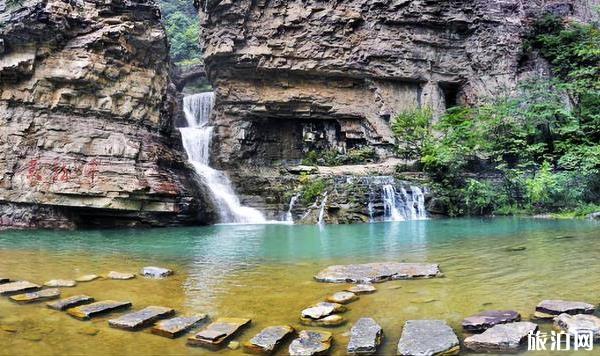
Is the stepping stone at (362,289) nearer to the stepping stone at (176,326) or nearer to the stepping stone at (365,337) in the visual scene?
the stepping stone at (365,337)

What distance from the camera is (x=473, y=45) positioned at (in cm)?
2672

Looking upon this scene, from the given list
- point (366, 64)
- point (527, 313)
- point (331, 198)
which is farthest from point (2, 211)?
point (366, 64)

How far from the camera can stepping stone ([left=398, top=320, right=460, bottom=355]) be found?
10.8 feet

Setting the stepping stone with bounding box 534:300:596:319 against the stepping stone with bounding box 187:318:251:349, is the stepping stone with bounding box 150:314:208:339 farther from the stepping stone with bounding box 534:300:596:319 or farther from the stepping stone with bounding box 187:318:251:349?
the stepping stone with bounding box 534:300:596:319

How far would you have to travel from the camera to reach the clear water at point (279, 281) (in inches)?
153

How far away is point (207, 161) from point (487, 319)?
2306 cm

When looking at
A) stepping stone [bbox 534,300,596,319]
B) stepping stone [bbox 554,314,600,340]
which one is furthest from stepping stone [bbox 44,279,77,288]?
stepping stone [bbox 554,314,600,340]

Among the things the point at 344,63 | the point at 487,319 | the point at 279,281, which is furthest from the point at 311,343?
the point at 344,63

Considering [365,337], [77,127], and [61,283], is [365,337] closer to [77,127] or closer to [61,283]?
[61,283]

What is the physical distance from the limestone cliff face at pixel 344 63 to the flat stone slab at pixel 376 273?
Answer: 65.0ft

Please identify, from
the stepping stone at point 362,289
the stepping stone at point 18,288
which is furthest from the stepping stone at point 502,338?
the stepping stone at point 18,288

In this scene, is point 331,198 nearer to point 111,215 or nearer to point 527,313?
point 111,215

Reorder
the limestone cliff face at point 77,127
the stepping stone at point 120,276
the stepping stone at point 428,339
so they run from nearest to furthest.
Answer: the stepping stone at point 428,339, the stepping stone at point 120,276, the limestone cliff face at point 77,127

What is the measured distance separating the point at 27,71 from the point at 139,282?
47.6ft
